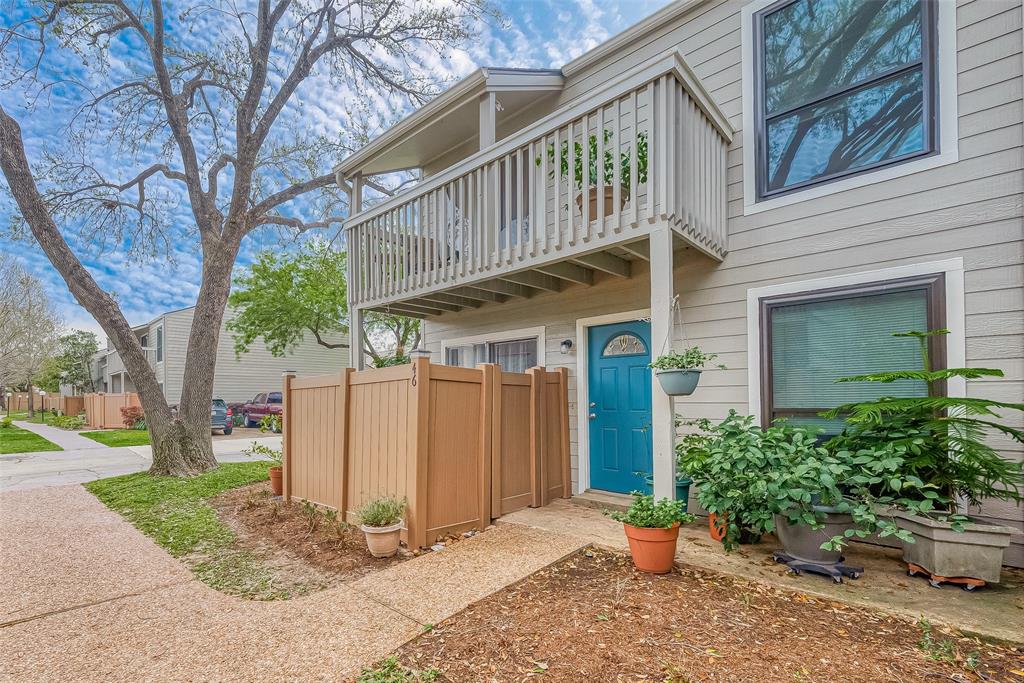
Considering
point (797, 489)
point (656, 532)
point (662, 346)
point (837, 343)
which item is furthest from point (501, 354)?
point (797, 489)

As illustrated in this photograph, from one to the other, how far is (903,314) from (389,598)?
13.5 feet

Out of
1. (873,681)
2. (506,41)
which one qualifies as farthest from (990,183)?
(506,41)

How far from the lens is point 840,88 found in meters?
4.02

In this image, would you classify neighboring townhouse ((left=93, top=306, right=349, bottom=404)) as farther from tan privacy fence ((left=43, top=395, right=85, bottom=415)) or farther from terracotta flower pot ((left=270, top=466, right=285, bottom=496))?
terracotta flower pot ((left=270, top=466, right=285, bottom=496))

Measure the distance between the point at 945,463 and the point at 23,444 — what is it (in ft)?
59.5

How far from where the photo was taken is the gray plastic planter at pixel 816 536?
322 cm

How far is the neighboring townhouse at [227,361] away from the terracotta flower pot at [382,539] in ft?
53.1

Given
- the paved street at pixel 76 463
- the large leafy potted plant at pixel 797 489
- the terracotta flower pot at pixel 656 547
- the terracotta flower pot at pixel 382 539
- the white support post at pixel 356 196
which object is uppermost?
the white support post at pixel 356 196

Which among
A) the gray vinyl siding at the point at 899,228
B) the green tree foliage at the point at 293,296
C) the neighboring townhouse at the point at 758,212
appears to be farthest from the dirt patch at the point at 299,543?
the green tree foliage at the point at 293,296

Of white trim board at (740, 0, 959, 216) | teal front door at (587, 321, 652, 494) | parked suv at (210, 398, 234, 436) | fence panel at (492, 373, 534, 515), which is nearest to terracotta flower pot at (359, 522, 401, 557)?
fence panel at (492, 373, 534, 515)

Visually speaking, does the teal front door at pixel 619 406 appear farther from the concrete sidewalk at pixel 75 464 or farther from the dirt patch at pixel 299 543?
the concrete sidewalk at pixel 75 464

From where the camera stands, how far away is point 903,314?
3.64 meters

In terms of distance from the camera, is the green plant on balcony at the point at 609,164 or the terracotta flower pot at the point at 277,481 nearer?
the green plant on balcony at the point at 609,164

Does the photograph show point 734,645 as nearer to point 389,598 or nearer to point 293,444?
point 389,598
